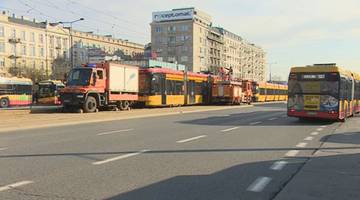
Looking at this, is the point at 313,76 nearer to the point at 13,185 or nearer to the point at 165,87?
the point at 165,87

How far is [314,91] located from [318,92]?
0.63 ft

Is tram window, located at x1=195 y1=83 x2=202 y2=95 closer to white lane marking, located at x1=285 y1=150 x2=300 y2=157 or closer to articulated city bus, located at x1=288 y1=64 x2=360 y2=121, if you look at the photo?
articulated city bus, located at x1=288 y1=64 x2=360 y2=121

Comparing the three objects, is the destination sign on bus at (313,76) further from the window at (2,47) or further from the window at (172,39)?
the window at (172,39)

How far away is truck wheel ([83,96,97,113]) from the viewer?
29062 millimetres

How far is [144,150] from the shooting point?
38.7 ft

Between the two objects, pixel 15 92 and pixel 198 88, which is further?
pixel 15 92

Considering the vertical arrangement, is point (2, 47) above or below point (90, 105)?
above

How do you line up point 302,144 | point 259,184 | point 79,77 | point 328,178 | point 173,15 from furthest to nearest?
point 173,15 → point 79,77 → point 302,144 → point 328,178 → point 259,184

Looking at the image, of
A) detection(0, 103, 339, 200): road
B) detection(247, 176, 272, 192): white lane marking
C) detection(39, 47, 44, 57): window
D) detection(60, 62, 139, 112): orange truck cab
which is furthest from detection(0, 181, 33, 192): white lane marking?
detection(39, 47, 44, 57): window

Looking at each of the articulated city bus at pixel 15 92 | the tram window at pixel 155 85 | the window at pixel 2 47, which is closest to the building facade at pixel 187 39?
the window at pixel 2 47

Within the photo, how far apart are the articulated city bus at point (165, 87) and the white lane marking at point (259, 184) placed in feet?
94.0

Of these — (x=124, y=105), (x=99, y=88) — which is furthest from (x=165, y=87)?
(x=99, y=88)

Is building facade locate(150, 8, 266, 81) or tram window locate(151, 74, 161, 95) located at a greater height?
building facade locate(150, 8, 266, 81)

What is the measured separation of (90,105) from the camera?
97.2ft
